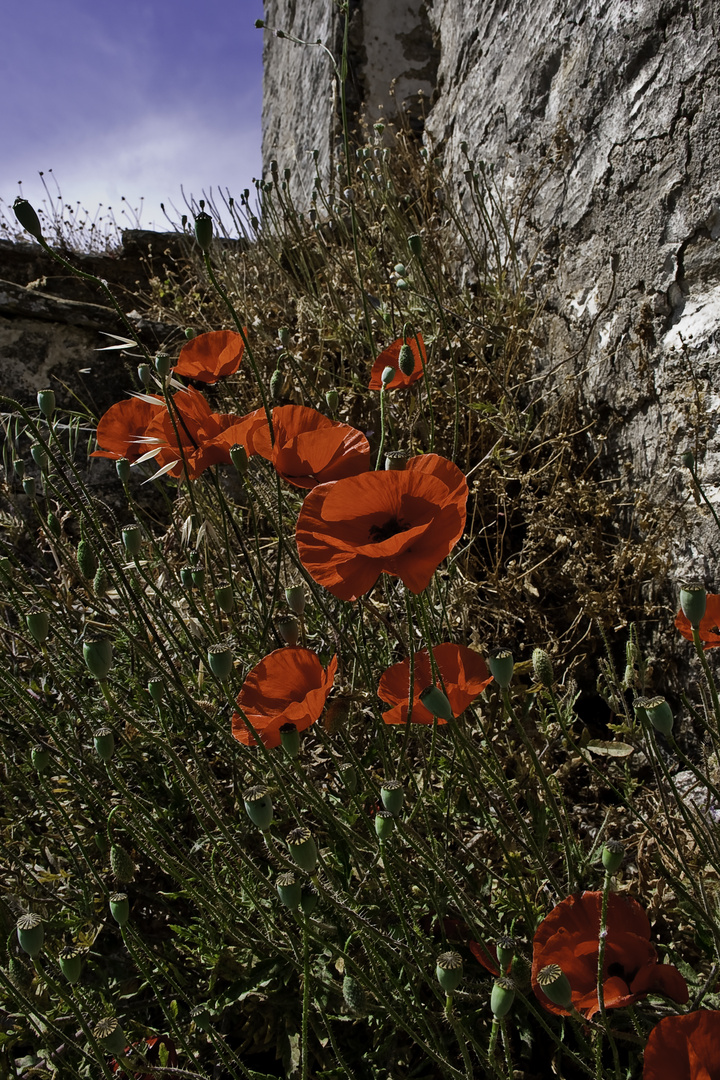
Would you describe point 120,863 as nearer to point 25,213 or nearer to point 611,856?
point 611,856

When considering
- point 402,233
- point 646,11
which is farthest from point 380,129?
point 646,11

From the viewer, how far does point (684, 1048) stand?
106cm

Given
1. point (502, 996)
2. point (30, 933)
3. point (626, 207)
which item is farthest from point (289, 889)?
point (626, 207)

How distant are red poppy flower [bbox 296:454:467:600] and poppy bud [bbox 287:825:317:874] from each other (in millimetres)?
379

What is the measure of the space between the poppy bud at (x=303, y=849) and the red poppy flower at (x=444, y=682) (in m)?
0.35

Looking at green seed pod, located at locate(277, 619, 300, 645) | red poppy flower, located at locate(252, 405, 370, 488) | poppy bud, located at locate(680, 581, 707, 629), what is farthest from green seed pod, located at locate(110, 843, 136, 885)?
poppy bud, located at locate(680, 581, 707, 629)

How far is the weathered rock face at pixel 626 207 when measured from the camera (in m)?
2.07

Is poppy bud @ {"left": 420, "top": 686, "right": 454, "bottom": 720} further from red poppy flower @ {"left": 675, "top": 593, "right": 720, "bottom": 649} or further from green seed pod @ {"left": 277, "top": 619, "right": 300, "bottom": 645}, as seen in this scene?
red poppy flower @ {"left": 675, "top": 593, "right": 720, "bottom": 649}

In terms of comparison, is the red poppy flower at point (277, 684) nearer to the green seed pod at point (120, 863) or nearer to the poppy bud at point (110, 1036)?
the green seed pod at point (120, 863)

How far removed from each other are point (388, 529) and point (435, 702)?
37 cm

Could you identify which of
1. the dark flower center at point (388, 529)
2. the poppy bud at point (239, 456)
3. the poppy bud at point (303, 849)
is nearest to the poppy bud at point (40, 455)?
the poppy bud at point (239, 456)

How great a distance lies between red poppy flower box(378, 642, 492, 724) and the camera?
1415mm

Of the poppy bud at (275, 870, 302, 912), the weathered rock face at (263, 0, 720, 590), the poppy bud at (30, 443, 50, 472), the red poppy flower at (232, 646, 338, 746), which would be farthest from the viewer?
the weathered rock face at (263, 0, 720, 590)

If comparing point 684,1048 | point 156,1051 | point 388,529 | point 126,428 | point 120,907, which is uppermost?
point 126,428
